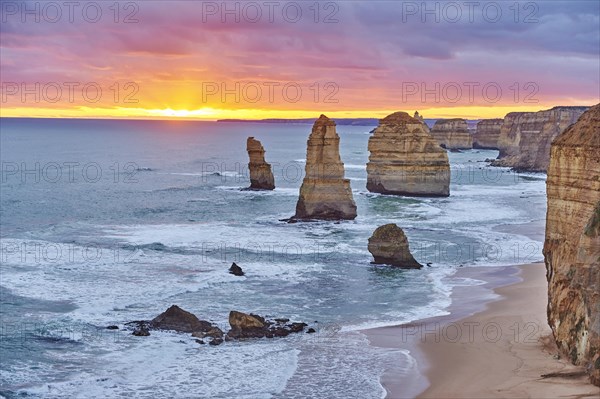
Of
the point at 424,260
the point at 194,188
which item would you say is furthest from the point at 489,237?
the point at 194,188

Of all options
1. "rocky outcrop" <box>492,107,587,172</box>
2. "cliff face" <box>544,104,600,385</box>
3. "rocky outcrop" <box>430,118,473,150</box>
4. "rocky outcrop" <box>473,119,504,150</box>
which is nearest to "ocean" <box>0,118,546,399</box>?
"cliff face" <box>544,104,600,385</box>

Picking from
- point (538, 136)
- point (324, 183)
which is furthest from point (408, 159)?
point (538, 136)

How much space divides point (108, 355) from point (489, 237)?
31007mm

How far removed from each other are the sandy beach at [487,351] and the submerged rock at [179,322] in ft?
19.6

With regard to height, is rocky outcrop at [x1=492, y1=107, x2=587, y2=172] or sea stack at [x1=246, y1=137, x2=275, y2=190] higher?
rocky outcrop at [x1=492, y1=107, x2=587, y2=172]

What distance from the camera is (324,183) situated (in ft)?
176

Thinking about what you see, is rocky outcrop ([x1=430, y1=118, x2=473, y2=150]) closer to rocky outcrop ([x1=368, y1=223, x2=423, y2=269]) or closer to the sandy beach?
rocky outcrop ([x1=368, y1=223, x2=423, y2=269])

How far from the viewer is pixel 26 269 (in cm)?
3738

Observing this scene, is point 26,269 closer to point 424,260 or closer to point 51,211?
point 424,260

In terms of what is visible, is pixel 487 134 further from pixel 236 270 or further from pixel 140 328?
pixel 140 328

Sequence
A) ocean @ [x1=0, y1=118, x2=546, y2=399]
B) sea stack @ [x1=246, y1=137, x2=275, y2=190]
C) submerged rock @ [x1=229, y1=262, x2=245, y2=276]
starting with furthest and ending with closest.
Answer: sea stack @ [x1=246, y1=137, x2=275, y2=190]
submerged rock @ [x1=229, y1=262, x2=245, y2=276]
ocean @ [x1=0, y1=118, x2=546, y2=399]

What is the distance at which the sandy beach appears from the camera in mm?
19406

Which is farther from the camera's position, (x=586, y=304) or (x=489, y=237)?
(x=489, y=237)

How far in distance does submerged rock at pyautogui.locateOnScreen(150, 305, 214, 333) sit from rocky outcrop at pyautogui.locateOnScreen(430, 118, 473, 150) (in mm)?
140118
